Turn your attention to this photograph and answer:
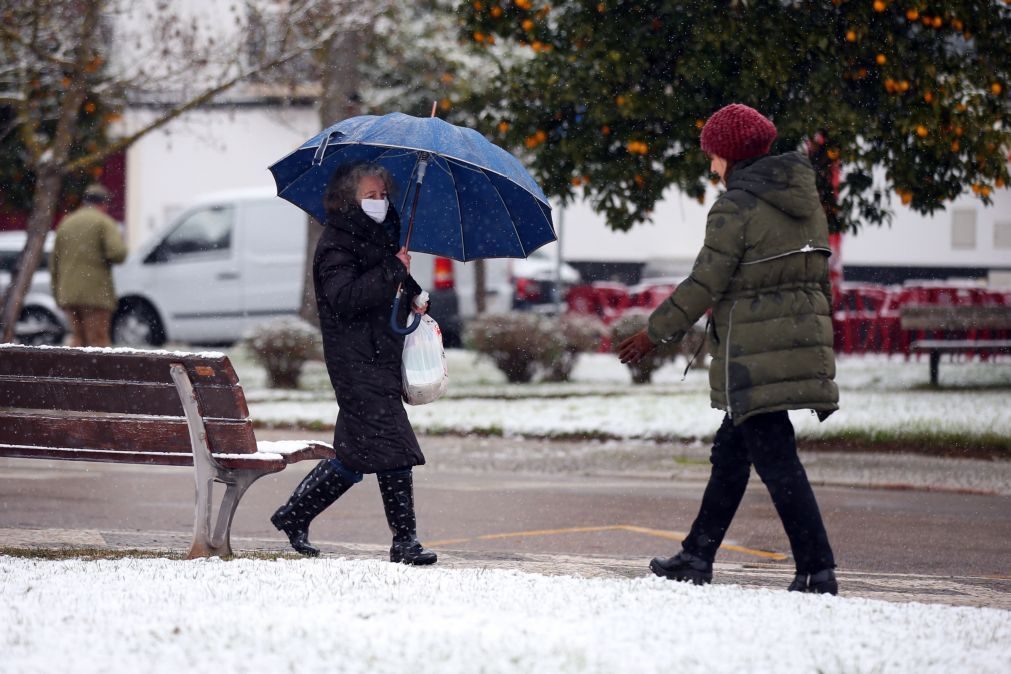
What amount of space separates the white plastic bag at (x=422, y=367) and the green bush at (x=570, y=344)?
10872 mm

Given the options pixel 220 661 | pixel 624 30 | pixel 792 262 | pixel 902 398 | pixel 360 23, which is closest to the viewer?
pixel 220 661

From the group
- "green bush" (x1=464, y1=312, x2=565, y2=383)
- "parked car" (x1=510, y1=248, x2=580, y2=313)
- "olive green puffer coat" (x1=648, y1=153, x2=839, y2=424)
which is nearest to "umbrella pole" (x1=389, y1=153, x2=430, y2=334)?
"olive green puffer coat" (x1=648, y1=153, x2=839, y2=424)

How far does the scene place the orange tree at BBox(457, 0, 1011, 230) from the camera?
10336mm

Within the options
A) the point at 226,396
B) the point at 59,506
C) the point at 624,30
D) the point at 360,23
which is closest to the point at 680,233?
the point at 360,23

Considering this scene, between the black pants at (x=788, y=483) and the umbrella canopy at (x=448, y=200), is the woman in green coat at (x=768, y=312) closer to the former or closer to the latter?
the black pants at (x=788, y=483)

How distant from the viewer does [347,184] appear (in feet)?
19.5

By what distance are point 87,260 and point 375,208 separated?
32.4 feet

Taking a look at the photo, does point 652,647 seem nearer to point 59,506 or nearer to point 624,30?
point 59,506

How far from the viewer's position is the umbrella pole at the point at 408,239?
5.86 metres

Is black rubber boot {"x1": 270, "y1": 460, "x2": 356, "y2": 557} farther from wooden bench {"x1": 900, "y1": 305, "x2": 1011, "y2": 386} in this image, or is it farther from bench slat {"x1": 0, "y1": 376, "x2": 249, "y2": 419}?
wooden bench {"x1": 900, "y1": 305, "x2": 1011, "y2": 386}

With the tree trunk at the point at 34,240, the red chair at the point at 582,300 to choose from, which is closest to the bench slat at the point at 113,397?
the tree trunk at the point at 34,240

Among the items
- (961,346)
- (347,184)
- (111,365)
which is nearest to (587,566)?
(347,184)

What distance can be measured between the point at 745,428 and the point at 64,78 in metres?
12.9

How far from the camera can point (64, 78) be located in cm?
1656
